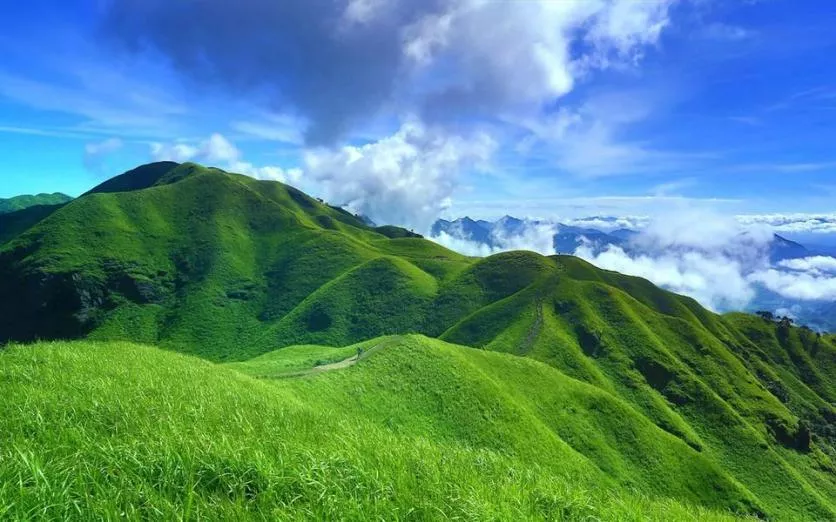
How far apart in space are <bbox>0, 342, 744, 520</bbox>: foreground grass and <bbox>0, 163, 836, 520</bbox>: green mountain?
56 mm

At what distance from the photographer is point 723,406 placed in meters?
126

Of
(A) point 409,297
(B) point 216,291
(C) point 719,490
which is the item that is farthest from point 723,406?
(B) point 216,291

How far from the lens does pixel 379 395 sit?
47.4 metres

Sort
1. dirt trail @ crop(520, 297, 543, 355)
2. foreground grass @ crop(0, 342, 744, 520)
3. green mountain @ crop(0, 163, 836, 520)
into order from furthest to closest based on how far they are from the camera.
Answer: dirt trail @ crop(520, 297, 543, 355)
green mountain @ crop(0, 163, 836, 520)
foreground grass @ crop(0, 342, 744, 520)

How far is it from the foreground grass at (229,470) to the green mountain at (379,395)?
2.2 inches

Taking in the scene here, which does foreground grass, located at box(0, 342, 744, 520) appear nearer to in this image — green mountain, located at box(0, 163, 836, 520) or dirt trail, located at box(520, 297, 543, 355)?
green mountain, located at box(0, 163, 836, 520)

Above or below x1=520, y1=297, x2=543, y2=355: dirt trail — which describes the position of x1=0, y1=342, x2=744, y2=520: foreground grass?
above

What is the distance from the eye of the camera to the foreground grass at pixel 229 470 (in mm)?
7603

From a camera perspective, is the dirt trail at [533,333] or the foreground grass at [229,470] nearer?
the foreground grass at [229,470]

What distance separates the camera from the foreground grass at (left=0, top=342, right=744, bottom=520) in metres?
7.60

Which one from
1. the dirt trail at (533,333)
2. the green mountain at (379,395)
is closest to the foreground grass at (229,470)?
the green mountain at (379,395)

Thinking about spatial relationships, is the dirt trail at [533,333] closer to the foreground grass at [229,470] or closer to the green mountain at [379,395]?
the green mountain at [379,395]

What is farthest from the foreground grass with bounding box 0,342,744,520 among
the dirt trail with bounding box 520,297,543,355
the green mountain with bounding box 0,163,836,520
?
the dirt trail with bounding box 520,297,543,355

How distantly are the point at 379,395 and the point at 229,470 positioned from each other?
129ft
